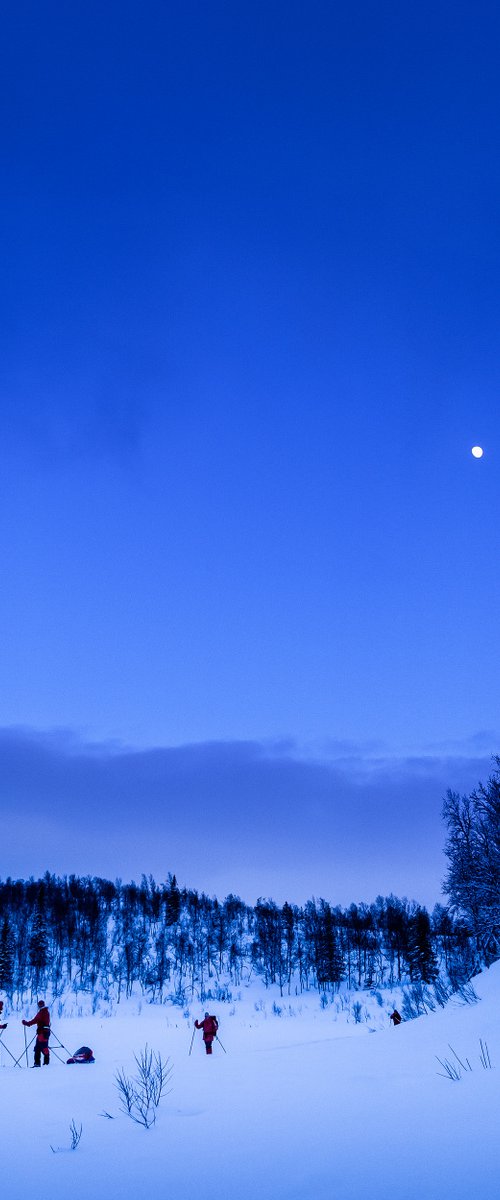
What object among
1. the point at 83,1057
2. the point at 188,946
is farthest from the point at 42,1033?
the point at 188,946

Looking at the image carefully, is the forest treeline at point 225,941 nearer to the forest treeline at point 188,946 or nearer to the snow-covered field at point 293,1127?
the forest treeline at point 188,946

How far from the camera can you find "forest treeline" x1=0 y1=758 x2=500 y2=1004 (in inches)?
1316

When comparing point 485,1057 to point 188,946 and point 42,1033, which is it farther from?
point 188,946

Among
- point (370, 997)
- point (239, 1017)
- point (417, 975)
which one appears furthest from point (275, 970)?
point (239, 1017)

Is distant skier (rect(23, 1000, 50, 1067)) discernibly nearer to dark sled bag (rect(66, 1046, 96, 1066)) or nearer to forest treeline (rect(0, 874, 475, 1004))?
dark sled bag (rect(66, 1046, 96, 1066))

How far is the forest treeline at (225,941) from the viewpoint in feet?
110

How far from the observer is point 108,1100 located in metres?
9.05

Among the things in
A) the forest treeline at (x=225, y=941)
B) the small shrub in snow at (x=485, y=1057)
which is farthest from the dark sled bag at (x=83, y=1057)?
the forest treeline at (x=225, y=941)

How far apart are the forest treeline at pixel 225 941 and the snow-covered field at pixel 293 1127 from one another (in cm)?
2014

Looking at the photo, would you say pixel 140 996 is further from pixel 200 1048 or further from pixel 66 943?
pixel 200 1048

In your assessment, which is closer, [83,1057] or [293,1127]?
[293,1127]

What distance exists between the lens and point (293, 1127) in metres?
6.57

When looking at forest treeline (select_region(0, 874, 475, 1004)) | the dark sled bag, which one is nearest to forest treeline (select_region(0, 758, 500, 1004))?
forest treeline (select_region(0, 874, 475, 1004))

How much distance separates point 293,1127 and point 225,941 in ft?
244
